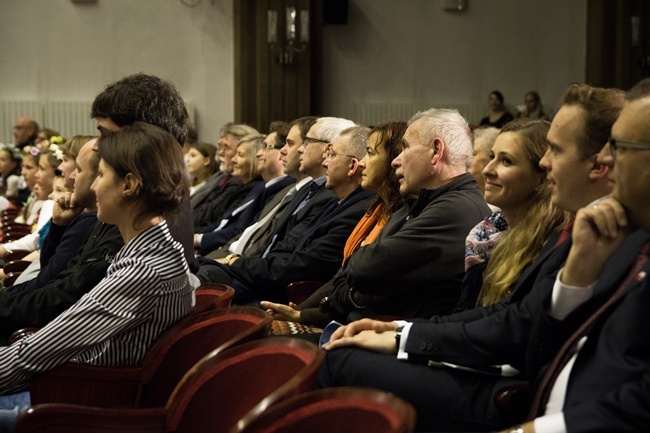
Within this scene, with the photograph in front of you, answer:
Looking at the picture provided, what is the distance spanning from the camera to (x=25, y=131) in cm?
1127

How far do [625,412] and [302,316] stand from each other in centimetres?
236

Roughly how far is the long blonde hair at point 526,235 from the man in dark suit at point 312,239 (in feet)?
4.83

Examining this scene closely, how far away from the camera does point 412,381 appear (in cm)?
246

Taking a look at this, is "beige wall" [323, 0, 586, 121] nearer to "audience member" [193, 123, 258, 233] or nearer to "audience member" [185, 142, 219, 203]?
"audience member" [185, 142, 219, 203]

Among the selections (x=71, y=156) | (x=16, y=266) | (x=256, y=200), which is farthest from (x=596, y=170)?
(x=256, y=200)

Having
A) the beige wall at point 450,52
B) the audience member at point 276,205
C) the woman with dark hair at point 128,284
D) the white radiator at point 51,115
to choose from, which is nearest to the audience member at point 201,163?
the audience member at point 276,205

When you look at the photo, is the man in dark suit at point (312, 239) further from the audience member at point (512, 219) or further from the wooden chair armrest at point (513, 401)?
the wooden chair armrest at point (513, 401)

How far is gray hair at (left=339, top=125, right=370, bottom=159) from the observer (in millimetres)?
4598

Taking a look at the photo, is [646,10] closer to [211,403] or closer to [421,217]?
[421,217]

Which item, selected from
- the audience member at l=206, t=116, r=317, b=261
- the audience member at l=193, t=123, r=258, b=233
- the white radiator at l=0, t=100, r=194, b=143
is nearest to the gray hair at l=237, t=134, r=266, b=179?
the audience member at l=193, t=123, r=258, b=233

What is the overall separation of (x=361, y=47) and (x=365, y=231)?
8100mm

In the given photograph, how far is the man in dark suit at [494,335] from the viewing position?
232 cm

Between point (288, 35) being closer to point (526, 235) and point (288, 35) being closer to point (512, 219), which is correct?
point (512, 219)

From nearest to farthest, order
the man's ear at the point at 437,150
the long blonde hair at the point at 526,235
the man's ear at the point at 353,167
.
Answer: the long blonde hair at the point at 526,235 → the man's ear at the point at 437,150 → the man's ear at the point at 353,167
